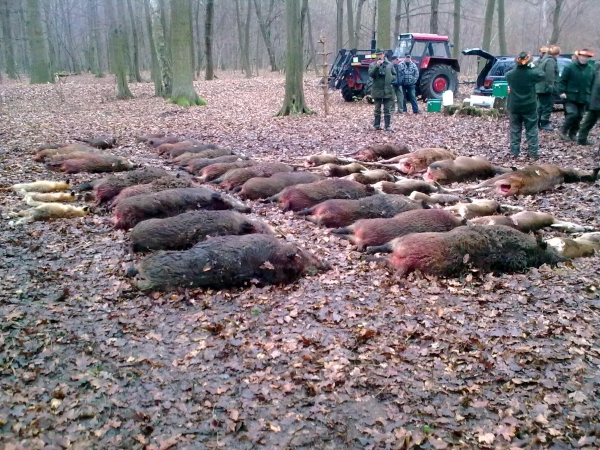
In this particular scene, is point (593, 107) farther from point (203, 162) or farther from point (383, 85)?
point (203, 162)

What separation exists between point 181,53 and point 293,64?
16.5 feet

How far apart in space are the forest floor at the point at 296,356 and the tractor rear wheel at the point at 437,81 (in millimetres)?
14554

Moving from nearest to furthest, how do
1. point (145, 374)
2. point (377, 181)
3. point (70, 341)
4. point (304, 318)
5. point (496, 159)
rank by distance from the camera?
point (145, 374) < point (70, 341) < point (304, 318) < point (377, 181) < point (496, 159)

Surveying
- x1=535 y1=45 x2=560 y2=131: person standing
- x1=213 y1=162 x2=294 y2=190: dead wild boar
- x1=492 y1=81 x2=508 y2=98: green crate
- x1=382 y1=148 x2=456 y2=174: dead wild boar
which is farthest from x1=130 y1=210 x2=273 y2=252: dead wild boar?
x1=492 y1=81 x2=508 y2=98: green crate

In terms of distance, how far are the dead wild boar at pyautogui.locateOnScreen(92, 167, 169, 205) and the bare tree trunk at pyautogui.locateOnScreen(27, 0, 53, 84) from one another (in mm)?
21250

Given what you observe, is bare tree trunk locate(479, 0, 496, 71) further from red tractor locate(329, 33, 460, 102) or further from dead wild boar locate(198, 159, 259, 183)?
dead wild boar locate(198, 159, 259, 183)

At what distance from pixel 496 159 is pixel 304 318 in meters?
8.07

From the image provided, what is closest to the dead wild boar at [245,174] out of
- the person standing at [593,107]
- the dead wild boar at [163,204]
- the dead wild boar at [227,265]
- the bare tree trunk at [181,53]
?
the dead wild boar at [163,204]

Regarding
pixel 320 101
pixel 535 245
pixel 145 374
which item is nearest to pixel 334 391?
pixel 145 374

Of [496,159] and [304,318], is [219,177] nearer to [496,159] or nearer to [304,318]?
[304,318]

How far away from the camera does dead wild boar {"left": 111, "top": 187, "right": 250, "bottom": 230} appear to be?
6.82 m

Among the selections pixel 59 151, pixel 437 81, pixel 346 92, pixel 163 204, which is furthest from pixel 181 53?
pixel 163 204

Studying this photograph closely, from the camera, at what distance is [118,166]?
33.2ft

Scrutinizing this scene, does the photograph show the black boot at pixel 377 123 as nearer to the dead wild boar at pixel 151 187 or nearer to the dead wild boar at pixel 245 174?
the dead wild boar at pixel 245 174
